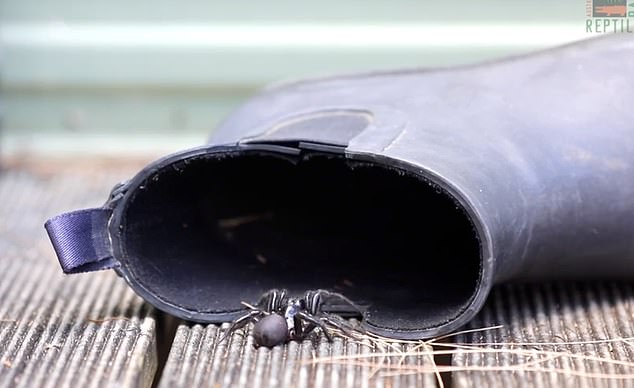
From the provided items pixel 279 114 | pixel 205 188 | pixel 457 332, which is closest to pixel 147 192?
pixel 205 188

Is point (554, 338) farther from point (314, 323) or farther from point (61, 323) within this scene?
point (61, 323)

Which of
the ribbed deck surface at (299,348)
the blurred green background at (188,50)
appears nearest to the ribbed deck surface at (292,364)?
the ribbed deck surface at (299,348)

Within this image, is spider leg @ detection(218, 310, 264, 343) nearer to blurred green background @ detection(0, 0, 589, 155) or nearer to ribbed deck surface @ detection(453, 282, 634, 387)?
ribbed deck surface @ detection(453, 282, 634, 387)

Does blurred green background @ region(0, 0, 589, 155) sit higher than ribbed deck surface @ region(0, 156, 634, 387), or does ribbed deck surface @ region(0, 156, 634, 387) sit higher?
blurred green background @ region(0, 0, 589, 155)

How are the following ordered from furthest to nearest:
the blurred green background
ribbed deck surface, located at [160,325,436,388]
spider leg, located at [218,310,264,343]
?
the blurred green background < spider leg, located at [218,310,264,343] < ribbed deck surface, located at [160,325,436,388]

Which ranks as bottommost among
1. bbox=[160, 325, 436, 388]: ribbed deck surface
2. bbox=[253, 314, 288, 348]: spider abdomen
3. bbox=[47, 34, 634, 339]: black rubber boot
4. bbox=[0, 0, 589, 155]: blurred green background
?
bbox=[160, 325, 436, 388]: ribbed deck surface

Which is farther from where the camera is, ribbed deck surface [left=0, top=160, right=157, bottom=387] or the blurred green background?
the blurred green background

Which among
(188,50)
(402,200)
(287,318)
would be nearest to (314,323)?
(287,318)

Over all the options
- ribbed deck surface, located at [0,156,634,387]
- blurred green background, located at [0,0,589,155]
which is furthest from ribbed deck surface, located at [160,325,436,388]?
blurred green background, located at [0,0,589,155]
